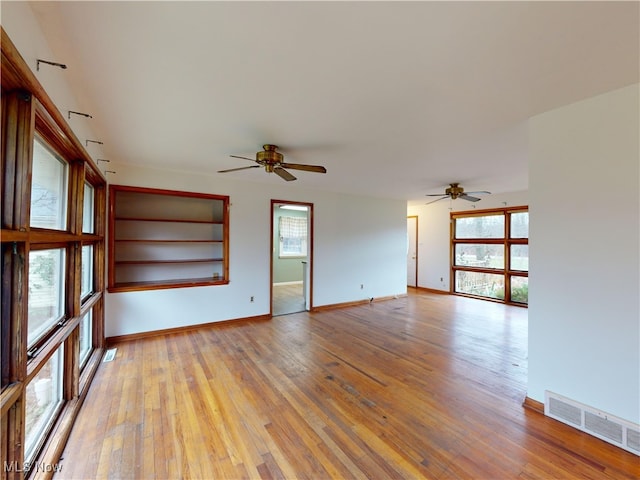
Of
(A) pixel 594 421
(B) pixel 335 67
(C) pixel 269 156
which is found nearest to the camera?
(B) pixel 335 67

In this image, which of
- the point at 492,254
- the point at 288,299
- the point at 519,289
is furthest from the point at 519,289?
the point at 288,299

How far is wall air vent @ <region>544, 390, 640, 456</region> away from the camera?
1745 mm

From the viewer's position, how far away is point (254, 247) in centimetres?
464

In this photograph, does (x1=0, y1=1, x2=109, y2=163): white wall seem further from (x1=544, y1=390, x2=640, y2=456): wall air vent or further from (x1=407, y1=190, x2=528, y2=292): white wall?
(x1=407, y1=190, x2=528, y2=292): white wall

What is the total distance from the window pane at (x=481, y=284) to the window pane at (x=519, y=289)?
215 mm

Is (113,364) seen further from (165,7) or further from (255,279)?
(165,7)

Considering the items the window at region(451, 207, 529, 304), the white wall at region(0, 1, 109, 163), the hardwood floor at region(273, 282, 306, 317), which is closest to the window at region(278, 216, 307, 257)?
the hardwood floor at region(273, 282, 306, 317)

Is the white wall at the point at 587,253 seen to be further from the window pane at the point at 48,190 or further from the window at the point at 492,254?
the window at the point at 492,254

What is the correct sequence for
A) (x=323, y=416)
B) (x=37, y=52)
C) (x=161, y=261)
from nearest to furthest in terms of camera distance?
1. (x=37, y=52)
2. (x=323, y=416)
3. (x=161, y=261)

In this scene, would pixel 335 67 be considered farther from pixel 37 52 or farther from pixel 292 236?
pixel 292 236

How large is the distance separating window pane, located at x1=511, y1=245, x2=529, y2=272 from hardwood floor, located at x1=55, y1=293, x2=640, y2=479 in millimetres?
2906

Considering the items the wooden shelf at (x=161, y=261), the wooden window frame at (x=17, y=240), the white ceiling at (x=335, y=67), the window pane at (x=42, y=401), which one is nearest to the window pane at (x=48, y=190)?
the wooden window frame at (x=17, y=240)

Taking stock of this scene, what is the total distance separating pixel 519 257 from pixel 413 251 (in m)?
2.71

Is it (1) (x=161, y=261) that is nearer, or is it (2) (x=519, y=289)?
(1) (x=161, y=261)
